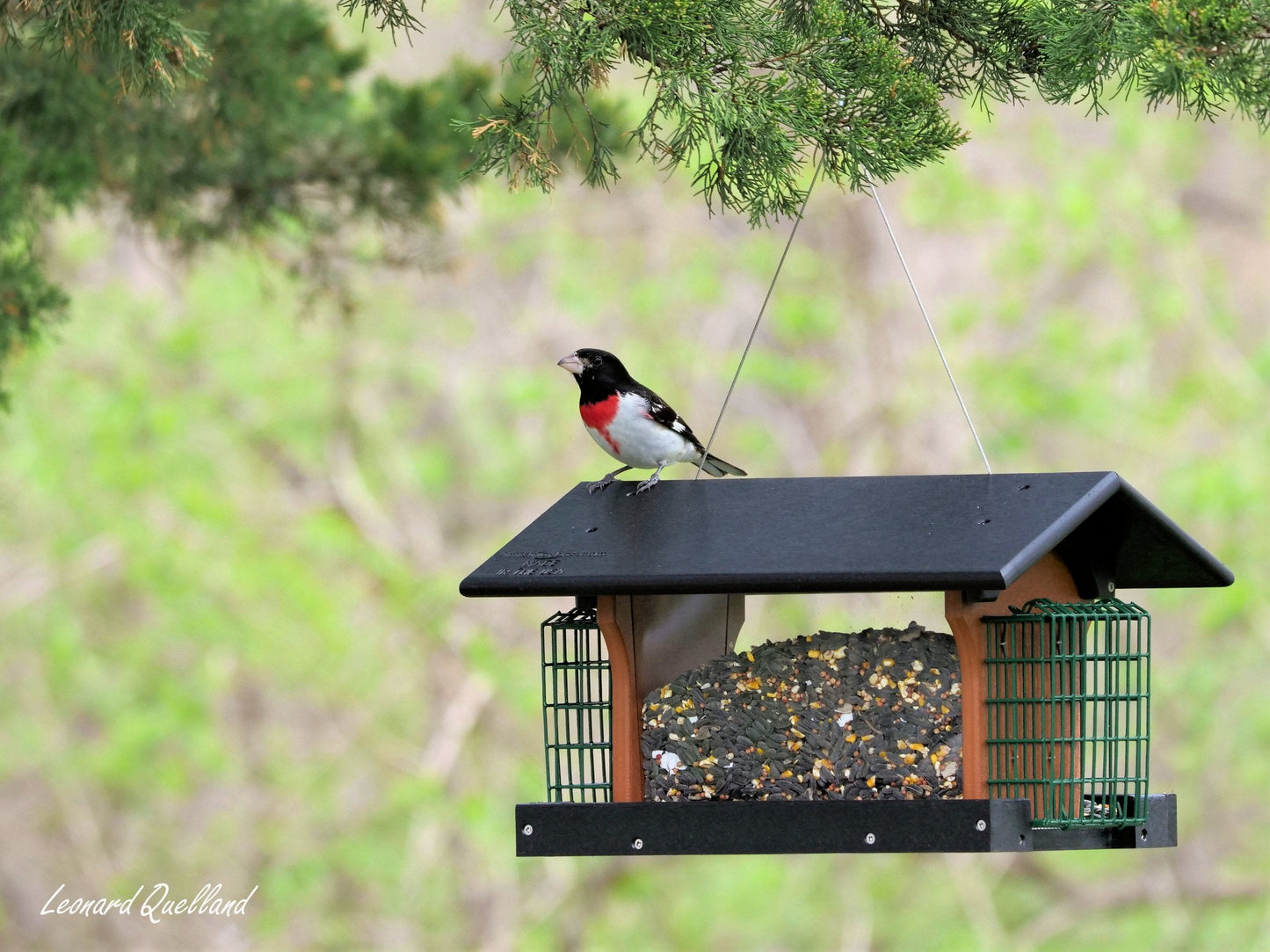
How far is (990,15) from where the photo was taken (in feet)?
10.6

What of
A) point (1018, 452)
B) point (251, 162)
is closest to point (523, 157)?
point (251, 162)

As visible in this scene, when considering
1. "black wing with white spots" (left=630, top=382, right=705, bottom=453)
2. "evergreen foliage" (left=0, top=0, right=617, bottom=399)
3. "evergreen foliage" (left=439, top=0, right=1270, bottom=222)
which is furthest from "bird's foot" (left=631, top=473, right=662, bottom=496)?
"evergreen foliage" (left=0, top=0, right=617, bottom=399)

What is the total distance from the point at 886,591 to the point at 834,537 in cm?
16

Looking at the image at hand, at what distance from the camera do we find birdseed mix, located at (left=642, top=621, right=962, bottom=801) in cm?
287

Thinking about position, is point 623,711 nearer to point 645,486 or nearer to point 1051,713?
point 645,486

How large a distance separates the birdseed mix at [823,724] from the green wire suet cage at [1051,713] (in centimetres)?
8

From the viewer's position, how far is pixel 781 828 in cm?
265

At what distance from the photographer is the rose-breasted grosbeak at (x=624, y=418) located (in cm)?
329

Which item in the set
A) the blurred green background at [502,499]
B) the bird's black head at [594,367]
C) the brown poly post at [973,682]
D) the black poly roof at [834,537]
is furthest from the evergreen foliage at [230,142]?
the blurred green background at [502,499]

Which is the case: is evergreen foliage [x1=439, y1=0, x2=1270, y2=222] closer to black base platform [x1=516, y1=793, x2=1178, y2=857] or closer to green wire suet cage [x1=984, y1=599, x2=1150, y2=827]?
green wire suet cage [x1=984, y1=599, x2=1150, y2=827]

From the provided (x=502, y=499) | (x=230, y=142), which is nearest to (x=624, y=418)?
(x=230, y=142)

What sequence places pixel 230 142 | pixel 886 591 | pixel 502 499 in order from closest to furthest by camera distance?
pixel 886 591
pixel 230 142
pixel 502 499

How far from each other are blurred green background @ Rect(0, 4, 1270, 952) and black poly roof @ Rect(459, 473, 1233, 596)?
19.2ft

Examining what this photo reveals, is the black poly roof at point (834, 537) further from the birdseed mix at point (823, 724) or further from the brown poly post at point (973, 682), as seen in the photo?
the birdseed mix at point (823, 724)
